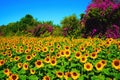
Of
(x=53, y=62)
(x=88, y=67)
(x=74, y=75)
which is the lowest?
(x=74, y=75)

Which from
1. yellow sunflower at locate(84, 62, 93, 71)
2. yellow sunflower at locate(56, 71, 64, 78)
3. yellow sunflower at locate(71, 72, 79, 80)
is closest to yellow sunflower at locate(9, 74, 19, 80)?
yellow sunflower at locate(56, 71, 64, 78)

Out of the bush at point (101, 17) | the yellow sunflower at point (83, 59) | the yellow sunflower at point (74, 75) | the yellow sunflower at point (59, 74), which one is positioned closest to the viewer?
the yellow sunflower at point (74, 75)

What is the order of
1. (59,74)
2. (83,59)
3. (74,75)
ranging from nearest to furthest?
(74,75) → (59,74) → (83,59)

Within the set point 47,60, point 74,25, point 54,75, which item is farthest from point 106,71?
point 74,25

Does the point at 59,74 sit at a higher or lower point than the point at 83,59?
lower

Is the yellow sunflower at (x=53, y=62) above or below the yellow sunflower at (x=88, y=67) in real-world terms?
above

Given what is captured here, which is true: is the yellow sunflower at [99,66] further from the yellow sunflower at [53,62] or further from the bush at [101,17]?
the bush at [101,17]

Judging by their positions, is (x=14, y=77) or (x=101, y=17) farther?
(x=101, y=17)

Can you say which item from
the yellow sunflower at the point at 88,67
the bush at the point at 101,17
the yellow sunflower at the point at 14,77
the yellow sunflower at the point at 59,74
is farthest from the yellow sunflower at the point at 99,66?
the bush at the point at 101,17

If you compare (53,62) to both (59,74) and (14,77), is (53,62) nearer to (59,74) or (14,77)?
(59,74)

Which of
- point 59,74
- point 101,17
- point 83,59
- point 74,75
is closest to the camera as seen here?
point 74,75

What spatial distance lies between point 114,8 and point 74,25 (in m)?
4.89

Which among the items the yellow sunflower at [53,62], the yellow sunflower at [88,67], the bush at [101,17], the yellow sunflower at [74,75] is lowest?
the yellow sunflower at [74,75]

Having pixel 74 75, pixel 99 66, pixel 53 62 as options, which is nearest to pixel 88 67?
pixel 99 66
